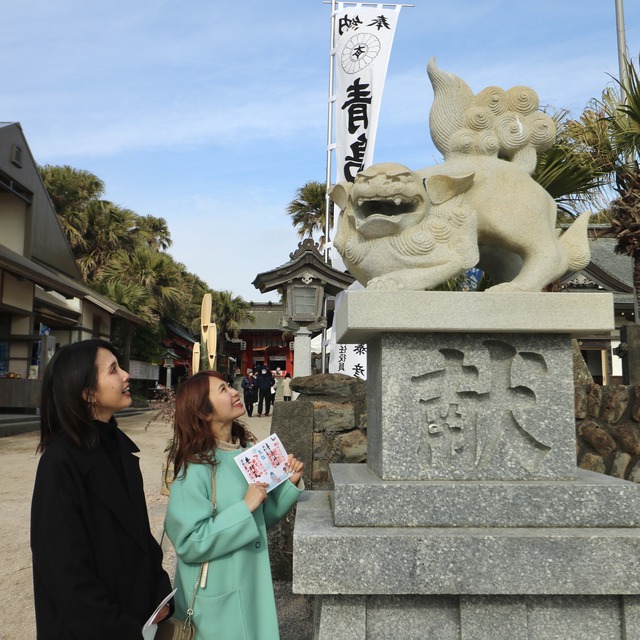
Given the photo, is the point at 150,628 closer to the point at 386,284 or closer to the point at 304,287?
the point at 386,284

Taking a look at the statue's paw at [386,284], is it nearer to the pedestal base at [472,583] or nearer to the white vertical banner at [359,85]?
the pedestal base at [472,583]

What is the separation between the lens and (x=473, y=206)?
2.28m

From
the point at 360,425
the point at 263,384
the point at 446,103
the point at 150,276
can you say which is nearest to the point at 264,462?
the point at 446,103

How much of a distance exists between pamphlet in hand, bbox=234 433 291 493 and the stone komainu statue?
73cm

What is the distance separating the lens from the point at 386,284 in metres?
2.12

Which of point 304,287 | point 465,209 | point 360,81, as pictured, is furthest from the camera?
point 360,81

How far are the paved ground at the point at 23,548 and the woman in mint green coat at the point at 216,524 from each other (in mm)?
1703

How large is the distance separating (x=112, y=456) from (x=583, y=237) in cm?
210

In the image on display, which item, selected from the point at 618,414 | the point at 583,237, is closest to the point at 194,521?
the point at 583,237

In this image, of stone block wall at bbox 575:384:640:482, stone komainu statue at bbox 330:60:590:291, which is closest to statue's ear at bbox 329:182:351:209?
stone komainu statue at bbox 330:60:590:291

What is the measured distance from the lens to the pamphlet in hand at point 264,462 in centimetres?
193

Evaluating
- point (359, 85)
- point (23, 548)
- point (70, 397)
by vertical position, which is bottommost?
point (23, 548)

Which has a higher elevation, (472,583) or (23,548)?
(472,583)

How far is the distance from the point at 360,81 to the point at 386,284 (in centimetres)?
955
